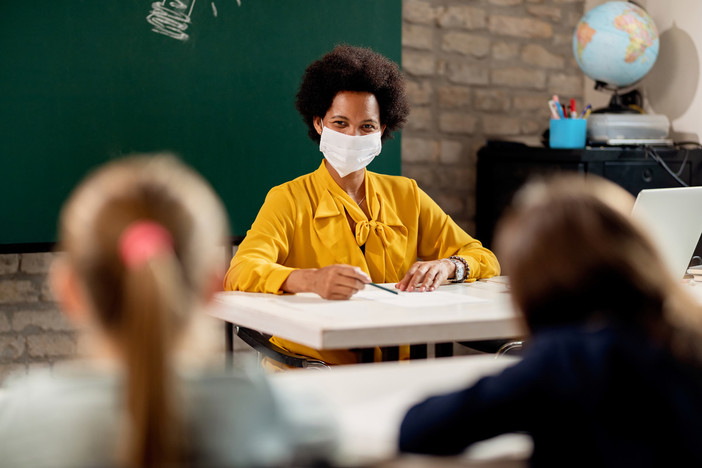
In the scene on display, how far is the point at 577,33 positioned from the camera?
3.32 metres

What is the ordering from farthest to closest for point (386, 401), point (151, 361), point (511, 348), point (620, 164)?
point (620, 164)
point (511, 348)
point (386, 401)
point (151, 361)

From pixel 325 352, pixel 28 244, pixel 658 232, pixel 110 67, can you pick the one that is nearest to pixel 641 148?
pixel 658 232

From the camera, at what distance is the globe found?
3.16 metres

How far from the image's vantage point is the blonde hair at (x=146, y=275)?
718 millimetres

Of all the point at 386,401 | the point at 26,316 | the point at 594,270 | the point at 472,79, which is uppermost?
the point at 472,79

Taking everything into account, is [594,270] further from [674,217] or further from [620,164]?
[620,164]

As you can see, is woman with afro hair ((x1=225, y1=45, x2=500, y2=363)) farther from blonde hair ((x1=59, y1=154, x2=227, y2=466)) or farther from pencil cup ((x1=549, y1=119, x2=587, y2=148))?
blonde hair ((x1=59, y1=154, x2=227, y2=466))

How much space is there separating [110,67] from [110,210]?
6.72 ft

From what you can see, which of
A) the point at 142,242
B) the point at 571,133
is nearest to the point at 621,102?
the point at 571,133

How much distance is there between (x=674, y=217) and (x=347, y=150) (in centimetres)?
89

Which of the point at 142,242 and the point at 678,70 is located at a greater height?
the point at 678,70

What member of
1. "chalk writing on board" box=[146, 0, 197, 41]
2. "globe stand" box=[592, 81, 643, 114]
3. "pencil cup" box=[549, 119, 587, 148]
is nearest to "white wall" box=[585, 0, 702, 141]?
"globe stand" box=[592, 81, 643, 114]

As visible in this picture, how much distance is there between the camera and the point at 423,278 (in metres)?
2.06

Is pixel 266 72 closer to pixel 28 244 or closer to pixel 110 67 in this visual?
pixel 110 67
